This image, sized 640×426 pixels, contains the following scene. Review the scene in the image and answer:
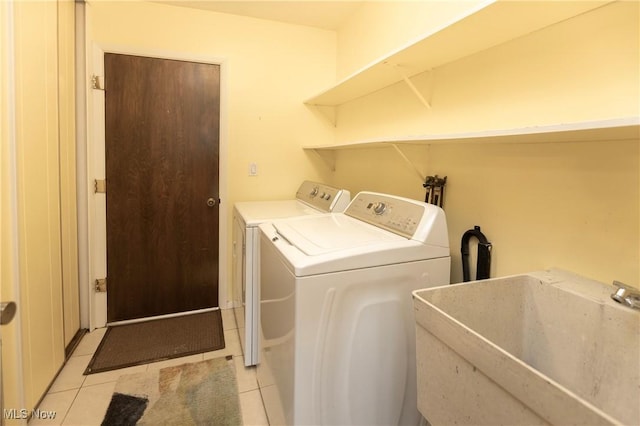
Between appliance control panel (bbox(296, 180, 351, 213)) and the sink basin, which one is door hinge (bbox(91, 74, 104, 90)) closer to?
appliance control panel (bbox(296, 180, 351, 213))

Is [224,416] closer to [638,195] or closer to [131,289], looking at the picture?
[131,289]

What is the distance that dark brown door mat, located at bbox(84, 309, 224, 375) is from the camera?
2.12m

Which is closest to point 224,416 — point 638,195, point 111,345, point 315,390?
point 315,390

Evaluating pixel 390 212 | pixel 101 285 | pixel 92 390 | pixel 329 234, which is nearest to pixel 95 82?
pixel 101 285

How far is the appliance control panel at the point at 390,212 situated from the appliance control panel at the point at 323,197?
19 centimetres

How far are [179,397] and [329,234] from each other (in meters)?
1.25

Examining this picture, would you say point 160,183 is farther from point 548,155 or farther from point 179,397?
point 548,155

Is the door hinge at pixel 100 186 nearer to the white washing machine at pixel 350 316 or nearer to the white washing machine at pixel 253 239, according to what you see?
the white washing machine at pixel 253 239

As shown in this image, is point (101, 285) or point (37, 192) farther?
point (101, 285)

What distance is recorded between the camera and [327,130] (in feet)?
9.82

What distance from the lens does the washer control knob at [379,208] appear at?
1646 mm

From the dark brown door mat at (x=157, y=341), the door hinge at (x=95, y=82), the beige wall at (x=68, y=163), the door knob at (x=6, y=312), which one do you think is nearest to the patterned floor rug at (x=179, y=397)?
the dark brown door mat at (x=157, y=341)

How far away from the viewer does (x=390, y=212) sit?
1.59 m

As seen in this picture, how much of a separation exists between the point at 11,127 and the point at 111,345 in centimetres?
154
